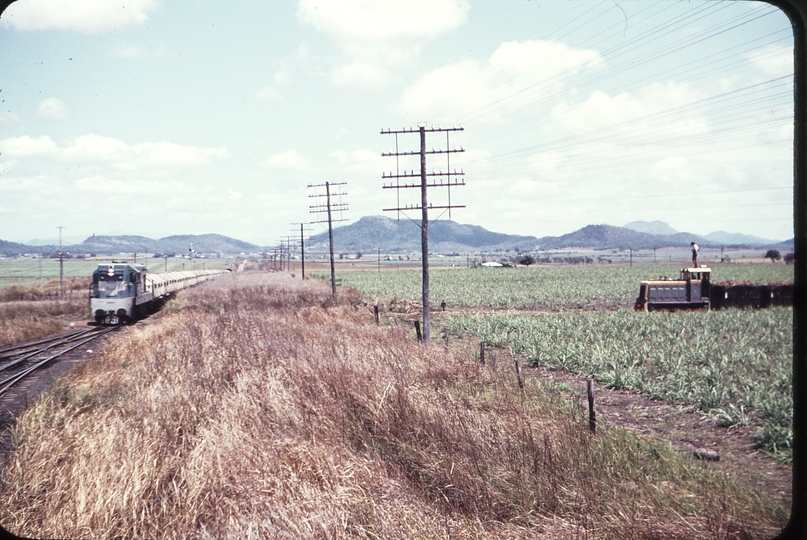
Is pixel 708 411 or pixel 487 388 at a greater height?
pixel 487 388

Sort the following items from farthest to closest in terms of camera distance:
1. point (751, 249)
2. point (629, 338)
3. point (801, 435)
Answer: point (751, 249) → point (629, 338) → point (801, 435)

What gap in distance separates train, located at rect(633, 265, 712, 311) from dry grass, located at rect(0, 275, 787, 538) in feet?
70.0

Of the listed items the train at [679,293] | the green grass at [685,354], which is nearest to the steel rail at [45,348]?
the green grass at [685,354]

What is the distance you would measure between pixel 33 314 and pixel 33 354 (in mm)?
15337

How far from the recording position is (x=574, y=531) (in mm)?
4477

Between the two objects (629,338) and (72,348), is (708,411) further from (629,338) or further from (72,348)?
(72,348)

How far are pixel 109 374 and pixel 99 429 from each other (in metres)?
5.68

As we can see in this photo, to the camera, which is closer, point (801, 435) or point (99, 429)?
point (801, 435)

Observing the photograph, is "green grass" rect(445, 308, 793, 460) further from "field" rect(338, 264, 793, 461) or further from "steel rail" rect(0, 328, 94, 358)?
"steel rail" rect(0, 328, 94, 358)

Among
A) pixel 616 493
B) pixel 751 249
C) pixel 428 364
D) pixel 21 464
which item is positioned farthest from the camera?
pixel 751 249

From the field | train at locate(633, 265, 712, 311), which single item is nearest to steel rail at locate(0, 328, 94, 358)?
the field

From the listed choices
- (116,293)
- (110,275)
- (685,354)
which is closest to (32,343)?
(116,293)

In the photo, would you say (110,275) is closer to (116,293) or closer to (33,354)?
(116,293)

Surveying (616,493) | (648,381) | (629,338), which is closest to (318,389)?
(616,493)
